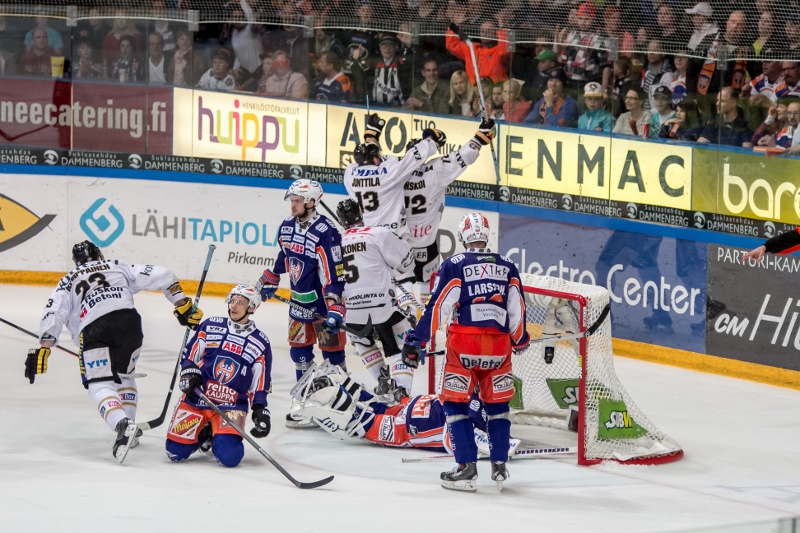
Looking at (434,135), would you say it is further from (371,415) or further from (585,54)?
(371,415)

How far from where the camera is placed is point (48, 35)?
1283 cm

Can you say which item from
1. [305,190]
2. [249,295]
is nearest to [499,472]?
[249,295]

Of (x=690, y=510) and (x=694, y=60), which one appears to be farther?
(x=694, y=60)

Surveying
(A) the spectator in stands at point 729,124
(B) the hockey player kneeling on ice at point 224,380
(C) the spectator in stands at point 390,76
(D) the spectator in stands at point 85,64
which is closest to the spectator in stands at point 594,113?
(A) the spectator in stands at point 729,124

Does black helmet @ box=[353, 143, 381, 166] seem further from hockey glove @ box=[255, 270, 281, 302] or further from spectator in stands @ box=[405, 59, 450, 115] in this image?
spectator in stands @ box=[405, 59, 450, 115]

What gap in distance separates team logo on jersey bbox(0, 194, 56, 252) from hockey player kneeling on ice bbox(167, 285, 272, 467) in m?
6.11

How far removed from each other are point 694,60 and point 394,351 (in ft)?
11.2

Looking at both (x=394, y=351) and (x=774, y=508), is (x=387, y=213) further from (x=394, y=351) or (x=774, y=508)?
(x=774, y=508)

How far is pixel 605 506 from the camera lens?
21.5ft

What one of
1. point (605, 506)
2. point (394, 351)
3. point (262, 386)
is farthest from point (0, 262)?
point (605, 506)

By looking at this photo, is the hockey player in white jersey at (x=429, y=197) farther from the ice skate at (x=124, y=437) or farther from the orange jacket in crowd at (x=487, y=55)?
the ice skate at (x=124, y=437)

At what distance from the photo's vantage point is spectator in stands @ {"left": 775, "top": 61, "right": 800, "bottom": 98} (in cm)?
941

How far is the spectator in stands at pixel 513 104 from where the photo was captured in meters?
11.0

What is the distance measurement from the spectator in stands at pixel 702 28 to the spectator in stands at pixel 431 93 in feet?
7.52
